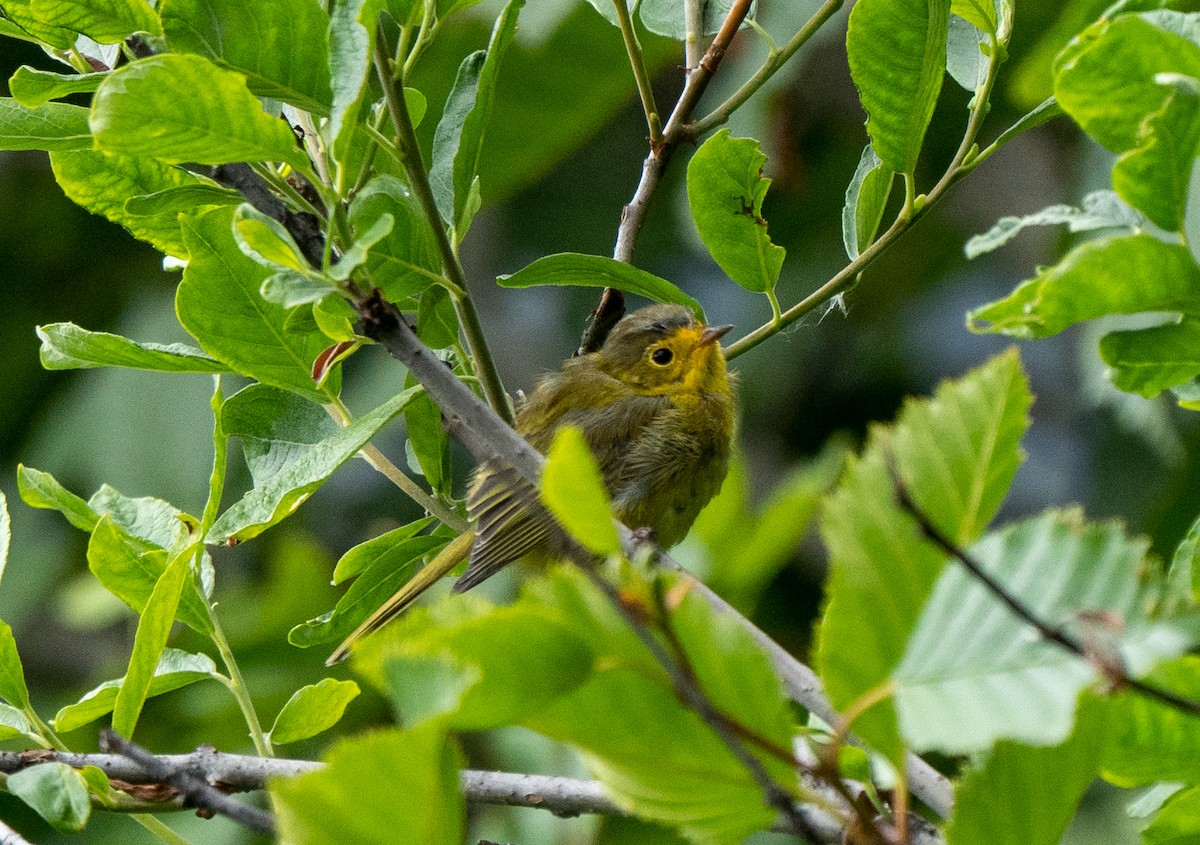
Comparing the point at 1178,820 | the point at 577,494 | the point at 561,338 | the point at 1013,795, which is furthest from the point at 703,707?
the point at 561,338

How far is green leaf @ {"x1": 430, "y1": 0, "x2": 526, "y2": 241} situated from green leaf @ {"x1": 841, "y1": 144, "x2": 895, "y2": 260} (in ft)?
1.89

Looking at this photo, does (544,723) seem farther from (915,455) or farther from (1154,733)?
(1154,733)

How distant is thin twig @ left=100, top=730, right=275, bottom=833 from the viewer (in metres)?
1.27

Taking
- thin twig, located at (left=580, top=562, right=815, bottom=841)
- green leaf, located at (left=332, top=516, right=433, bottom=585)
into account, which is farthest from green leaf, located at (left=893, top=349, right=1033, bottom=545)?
green leaf, located at (left=332, top=516, right=433, bottom=585)

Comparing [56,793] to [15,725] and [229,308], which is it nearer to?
[15,725]

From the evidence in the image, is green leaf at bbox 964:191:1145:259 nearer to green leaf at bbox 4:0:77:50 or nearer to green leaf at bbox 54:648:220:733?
green leaf at bbox 4:0:77:50

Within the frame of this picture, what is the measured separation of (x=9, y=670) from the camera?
1.89m

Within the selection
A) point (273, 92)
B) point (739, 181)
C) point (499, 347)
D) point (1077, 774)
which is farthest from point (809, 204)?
point (1077, 774)

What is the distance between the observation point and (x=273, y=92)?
1649 millimetres

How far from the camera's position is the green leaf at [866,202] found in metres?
2.09

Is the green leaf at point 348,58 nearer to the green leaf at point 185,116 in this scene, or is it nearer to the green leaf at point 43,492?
the green leaf at point 185,116

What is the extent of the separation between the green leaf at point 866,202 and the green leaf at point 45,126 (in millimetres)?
1115

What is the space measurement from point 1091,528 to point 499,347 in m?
5.33

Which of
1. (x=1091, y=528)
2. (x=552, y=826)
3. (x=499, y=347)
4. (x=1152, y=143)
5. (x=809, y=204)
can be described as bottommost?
(x=552, y=826)
